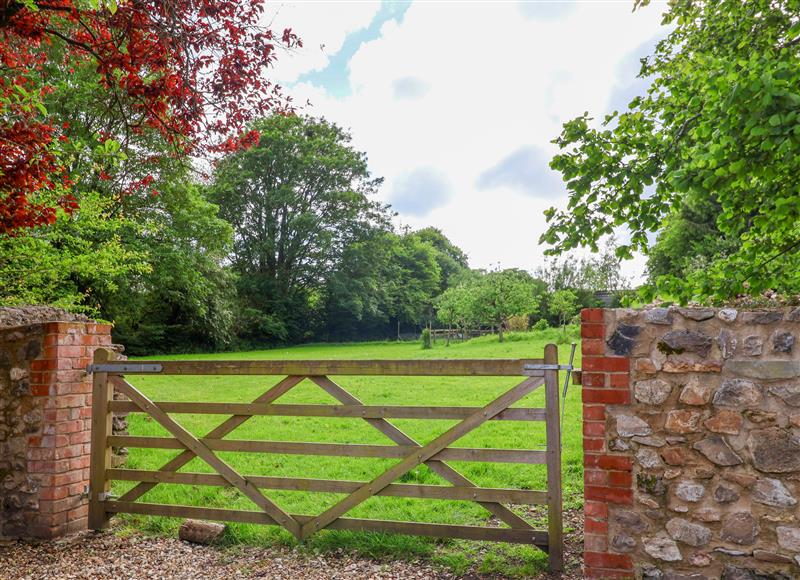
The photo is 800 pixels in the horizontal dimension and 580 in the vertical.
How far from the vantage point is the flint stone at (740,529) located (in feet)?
9.96

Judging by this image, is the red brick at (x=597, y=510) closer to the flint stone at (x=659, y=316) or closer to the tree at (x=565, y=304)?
the flint stone at (x=659, y=316)

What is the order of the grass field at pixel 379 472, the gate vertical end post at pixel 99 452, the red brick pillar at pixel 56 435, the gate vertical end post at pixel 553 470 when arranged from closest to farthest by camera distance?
the gate vertical end post at pixel 553 470
the grass field at pixel 379 472
the red brick pillar at pixel 56 435
the gate vertical end post at pixel 99 452

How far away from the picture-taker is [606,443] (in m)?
3.26

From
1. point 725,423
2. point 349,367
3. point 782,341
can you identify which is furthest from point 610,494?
point 349,367

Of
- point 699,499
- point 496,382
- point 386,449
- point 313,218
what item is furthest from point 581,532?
point 313,218

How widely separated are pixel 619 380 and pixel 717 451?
64cm

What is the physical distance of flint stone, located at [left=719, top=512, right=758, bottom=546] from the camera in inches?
119

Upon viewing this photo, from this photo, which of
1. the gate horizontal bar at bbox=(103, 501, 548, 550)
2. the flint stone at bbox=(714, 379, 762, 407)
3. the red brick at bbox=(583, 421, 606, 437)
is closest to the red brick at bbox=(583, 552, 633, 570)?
the gate horizontal bar at bbox=(103, 501, 548, 550)

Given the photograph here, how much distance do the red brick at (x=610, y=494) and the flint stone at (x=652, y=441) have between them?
0.30 meters

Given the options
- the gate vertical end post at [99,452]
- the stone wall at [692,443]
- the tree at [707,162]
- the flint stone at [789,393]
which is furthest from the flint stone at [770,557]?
the gate vertical end post at [99,452]

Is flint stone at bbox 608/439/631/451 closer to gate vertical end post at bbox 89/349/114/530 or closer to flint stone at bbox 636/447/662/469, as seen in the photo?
flint stone at bbox 636/447/662/469

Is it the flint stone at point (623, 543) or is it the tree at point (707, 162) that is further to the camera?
the tree at point (707, 162)

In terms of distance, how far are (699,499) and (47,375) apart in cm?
468

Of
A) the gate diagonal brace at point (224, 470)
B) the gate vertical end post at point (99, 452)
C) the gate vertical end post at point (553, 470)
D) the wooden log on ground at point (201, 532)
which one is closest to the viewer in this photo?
the gate vertical end post at point (553, 470)
